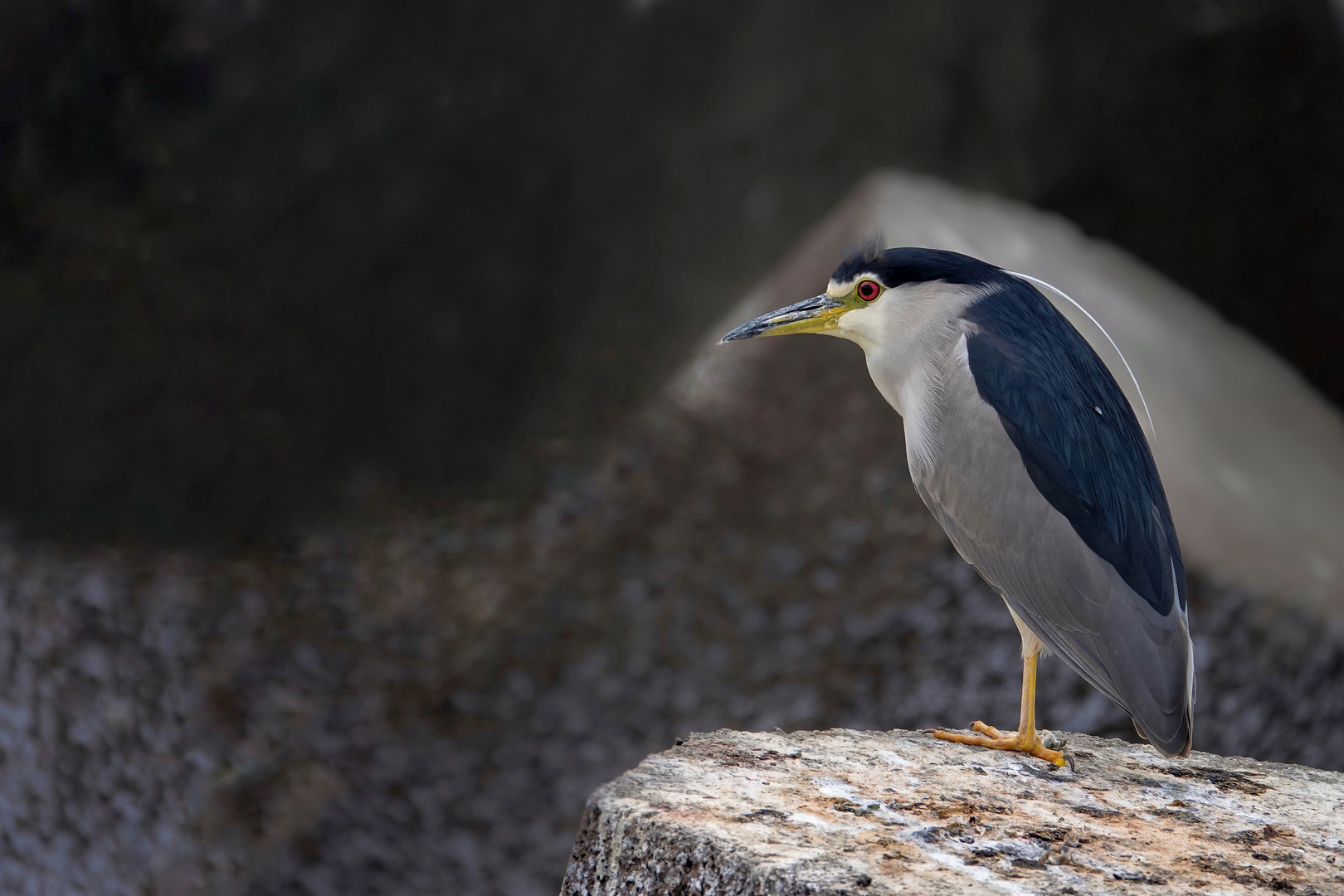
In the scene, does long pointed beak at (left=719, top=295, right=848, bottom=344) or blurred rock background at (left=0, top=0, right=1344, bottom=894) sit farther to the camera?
blurred rock background at (left=0, top=0, right=1344, bottom=894)

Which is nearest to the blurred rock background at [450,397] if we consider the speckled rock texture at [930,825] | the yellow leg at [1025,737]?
the yellow leg at [1025,737]

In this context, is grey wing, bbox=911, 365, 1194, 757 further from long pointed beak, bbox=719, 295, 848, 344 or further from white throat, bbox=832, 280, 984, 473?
long pointed beak, bbox=719, 295, 848, 344

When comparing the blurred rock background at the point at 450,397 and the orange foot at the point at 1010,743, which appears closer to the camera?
the orange foot at the point at 1010,743

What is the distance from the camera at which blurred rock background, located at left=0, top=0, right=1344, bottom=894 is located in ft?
7.67

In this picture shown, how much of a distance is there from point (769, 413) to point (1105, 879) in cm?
160

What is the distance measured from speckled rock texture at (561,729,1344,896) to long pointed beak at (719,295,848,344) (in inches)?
19.9

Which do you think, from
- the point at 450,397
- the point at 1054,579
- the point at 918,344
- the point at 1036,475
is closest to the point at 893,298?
the point at 918,344

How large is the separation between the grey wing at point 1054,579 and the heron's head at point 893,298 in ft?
0.31

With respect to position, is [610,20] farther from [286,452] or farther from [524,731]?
[524,731]

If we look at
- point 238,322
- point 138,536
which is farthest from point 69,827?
point 238,322

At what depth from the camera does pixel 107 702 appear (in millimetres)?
2391

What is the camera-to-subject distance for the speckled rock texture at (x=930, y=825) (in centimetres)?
81

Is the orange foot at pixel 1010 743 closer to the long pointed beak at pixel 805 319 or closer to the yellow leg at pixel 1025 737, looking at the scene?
the yellow leg at pixel 1025 737

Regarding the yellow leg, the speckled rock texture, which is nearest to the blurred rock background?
the yellow leg
